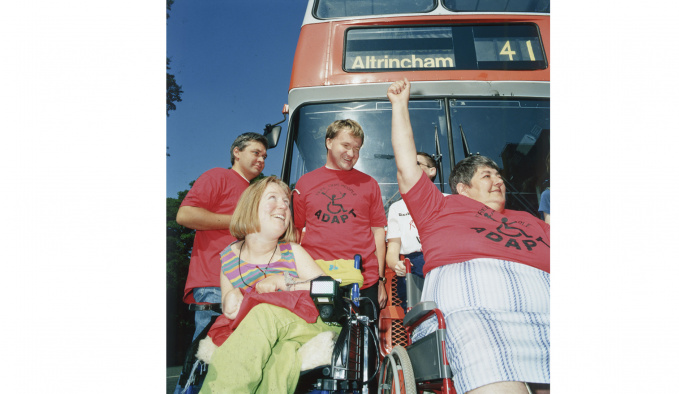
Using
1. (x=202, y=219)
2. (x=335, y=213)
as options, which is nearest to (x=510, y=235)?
(x=335, y=213)

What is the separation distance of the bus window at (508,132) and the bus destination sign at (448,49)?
24 cm

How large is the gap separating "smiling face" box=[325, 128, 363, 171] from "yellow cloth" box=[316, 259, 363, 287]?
0.60m

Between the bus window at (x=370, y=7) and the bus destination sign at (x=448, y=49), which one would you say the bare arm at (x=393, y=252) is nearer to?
the bus destination sign at (x=448, y=49)

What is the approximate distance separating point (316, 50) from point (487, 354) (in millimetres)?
2225

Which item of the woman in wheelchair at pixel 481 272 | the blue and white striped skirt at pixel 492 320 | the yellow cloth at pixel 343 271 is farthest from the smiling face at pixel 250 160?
the blue and white striped skirt at pixel 492 320

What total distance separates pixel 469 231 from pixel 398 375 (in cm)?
61

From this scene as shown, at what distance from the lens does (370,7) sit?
2.84 metres

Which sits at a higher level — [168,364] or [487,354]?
[487,354]

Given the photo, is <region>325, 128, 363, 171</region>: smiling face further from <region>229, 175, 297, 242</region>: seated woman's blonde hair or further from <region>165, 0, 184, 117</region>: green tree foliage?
<region>165, 0, 184, 117</region>: green tree foliage
